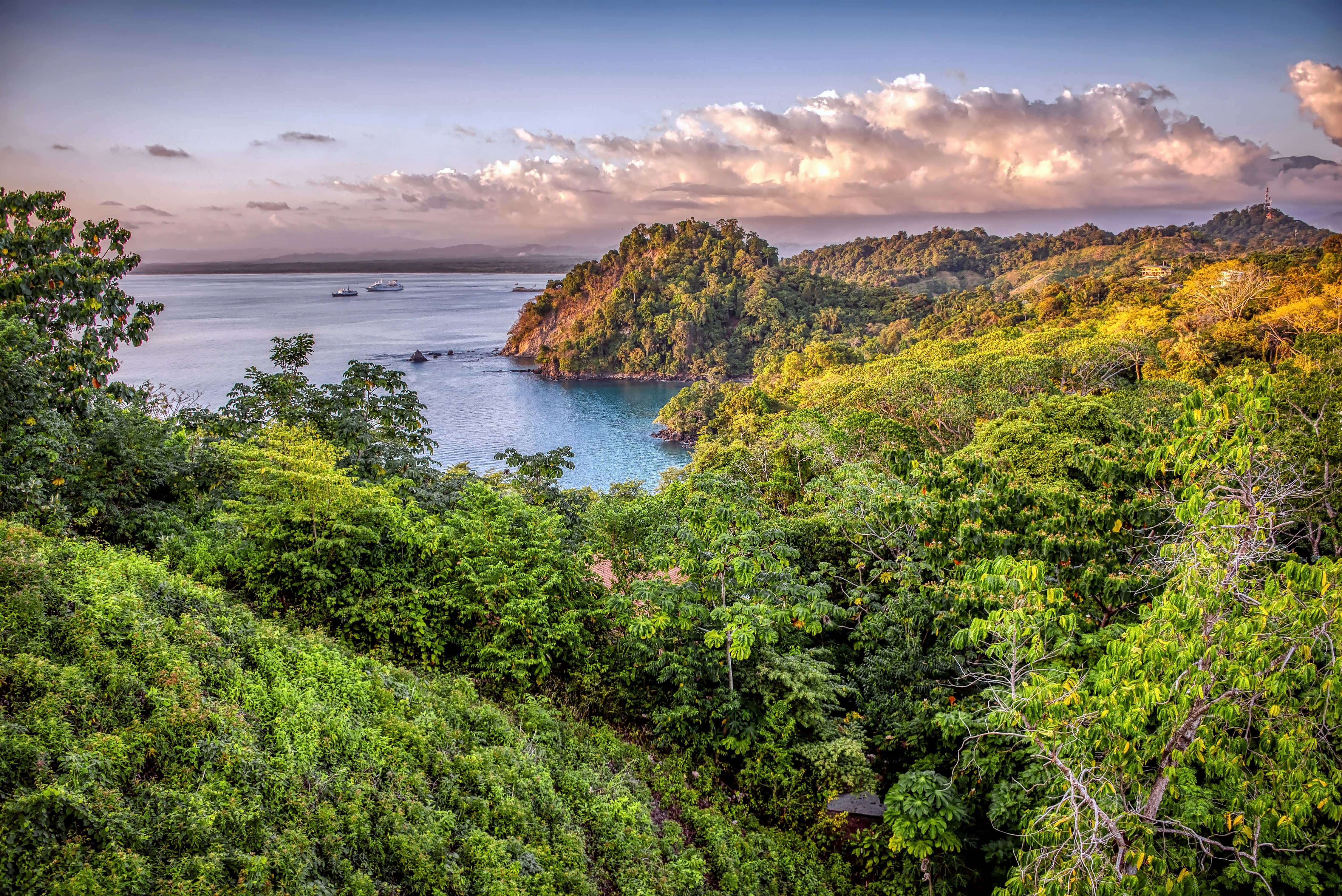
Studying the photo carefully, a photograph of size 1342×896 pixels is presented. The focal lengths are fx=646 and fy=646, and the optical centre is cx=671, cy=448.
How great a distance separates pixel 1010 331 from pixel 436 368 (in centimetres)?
5987

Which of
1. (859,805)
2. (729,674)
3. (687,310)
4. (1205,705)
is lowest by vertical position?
(859,805)

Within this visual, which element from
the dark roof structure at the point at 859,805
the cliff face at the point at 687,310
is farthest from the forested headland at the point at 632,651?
the cliff face at the point at 687,310

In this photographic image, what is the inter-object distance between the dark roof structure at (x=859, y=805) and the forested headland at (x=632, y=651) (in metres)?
0.26

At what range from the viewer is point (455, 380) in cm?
7100

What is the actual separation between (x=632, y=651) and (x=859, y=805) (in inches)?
134

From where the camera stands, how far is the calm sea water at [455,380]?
48.7m

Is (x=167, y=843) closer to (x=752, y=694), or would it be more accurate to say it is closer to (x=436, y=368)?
(x=752, y=694)

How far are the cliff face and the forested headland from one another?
6416 centimetres

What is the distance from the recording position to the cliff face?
79312 mm

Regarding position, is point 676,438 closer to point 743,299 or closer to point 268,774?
point 743,299

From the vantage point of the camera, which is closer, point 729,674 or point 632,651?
point 729,674

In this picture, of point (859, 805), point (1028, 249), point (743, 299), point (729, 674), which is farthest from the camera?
point (1028, 249)

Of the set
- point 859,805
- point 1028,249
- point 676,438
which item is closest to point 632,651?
point 859,805

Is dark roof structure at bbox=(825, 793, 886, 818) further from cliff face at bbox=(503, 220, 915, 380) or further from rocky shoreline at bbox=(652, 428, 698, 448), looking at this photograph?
cliff face at bbox=(503, 220, 915, 380)
